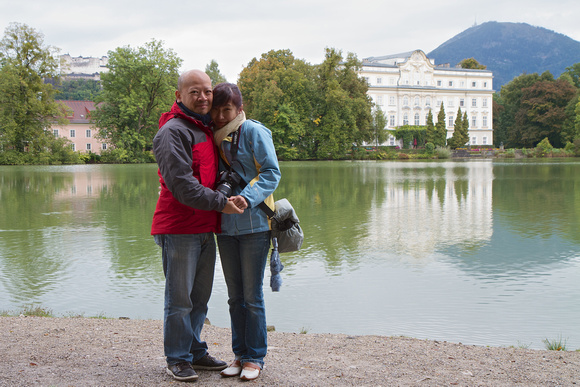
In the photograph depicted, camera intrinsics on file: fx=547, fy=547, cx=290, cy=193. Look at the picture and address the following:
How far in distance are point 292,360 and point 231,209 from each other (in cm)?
122

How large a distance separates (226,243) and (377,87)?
276 feet

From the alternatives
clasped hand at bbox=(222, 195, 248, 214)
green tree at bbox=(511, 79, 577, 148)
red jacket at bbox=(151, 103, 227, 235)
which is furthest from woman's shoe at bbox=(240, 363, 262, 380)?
green tree at bbox=(511, 79, 577, 148)

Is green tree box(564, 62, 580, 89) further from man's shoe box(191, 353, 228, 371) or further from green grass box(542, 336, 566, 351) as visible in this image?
man's shoe box(191, 353, 228, 371)

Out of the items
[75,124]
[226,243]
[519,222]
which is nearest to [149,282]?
[226,243]

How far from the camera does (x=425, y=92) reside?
87438 mm

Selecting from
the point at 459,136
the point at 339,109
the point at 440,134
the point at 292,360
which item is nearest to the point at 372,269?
the point at 292,360

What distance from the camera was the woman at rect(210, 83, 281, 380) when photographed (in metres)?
3.22

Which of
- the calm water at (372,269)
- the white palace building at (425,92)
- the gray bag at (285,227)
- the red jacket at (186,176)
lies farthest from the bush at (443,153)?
the red jacket at (186,176)

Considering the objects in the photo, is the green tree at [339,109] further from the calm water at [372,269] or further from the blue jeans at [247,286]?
the blue jeans at [247,286]

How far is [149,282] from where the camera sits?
691cm

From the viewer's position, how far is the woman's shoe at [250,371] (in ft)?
Result: 10.4

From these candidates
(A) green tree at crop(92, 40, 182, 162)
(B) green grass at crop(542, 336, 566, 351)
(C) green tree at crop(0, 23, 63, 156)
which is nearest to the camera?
(B) green grass at crop(542, 336, 566, 351)

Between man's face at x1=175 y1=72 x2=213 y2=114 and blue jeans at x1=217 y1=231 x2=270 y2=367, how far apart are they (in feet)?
2.58

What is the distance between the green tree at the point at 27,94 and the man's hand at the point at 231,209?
47.4 meters
